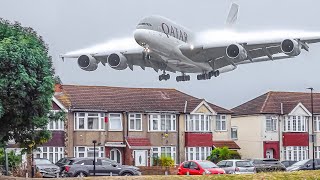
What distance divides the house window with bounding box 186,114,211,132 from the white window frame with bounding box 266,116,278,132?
8.27 m

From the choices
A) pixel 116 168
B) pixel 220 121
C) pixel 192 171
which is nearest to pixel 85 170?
pixel 116 168

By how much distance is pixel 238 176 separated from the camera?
3125cm

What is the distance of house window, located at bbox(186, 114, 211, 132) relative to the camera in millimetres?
81375

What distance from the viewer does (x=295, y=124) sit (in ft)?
294

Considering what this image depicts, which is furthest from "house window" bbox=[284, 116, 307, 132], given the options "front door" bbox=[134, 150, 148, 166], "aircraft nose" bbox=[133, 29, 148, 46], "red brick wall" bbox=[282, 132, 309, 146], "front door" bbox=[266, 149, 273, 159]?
"aircraft nose" bbox=[133, 29, 148, 46]

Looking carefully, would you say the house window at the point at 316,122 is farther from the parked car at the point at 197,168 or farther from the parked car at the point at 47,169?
the parked car at the point at 47,169

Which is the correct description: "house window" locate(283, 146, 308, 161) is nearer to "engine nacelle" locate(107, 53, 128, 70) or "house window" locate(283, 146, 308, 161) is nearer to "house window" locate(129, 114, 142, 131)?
"house window" locate(129, 114, 142, 131)

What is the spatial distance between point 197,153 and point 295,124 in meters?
13.6

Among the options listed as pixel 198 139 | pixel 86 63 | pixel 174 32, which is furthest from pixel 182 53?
pixel 198 139

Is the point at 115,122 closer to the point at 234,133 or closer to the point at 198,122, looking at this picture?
the point at 198,122

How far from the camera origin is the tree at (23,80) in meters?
27.5

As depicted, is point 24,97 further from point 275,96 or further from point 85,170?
point 275,96

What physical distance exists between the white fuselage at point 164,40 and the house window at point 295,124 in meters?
25.5

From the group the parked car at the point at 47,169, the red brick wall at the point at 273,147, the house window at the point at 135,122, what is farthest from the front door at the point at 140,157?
the parked car at the point at 47,169
